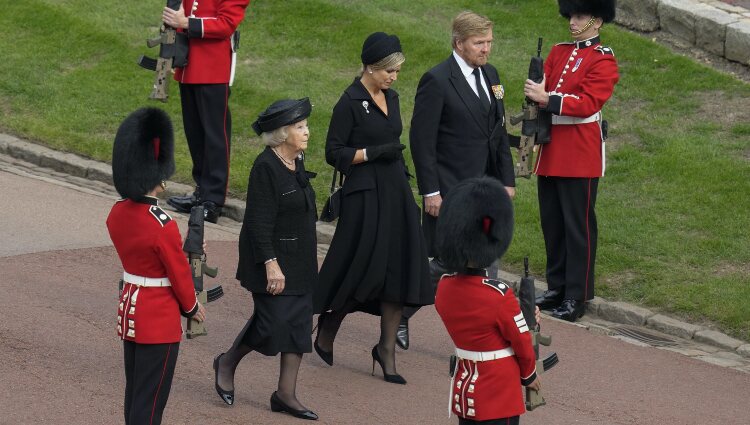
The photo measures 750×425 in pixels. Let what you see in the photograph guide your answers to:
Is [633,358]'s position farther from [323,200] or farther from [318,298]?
[323,200]

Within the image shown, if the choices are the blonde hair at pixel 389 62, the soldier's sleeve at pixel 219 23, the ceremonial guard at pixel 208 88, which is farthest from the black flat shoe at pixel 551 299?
the soldier's sleeve at pixel 219 23

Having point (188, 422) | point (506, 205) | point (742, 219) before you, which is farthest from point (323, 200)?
point (506, 205)

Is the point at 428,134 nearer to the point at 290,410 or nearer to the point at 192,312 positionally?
the point at 290,410

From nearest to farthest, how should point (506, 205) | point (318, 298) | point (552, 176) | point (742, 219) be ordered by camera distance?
point (506, 205) < point (318, 298) < point (552, 176) < point (742, 219)

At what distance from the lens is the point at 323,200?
39.3 feet

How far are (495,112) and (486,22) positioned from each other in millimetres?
615

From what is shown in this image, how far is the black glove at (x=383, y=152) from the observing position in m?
8.41

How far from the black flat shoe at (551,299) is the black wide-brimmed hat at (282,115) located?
3.09 metres

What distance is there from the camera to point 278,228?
7734 millimetres

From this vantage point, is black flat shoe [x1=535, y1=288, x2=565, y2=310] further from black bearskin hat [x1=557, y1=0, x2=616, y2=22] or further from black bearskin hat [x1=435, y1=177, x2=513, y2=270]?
black bearskin hat [x1=435, y1=177, x2=513, y2=270]

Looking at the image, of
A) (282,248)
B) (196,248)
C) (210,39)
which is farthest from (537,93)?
(196,248)

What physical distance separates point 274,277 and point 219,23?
4271 millimetres

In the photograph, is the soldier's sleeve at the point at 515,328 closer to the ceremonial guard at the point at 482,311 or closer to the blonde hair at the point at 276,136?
the ceremonial guard at the point at 482,311

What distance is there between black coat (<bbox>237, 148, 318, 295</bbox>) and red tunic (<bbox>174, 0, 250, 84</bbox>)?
3823mm
